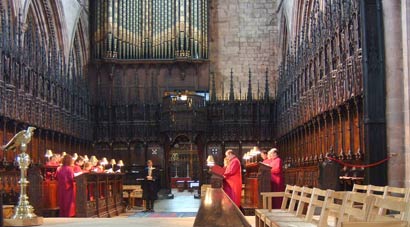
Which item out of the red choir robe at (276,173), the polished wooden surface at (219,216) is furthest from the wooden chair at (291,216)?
the red choir robe at (276,173)

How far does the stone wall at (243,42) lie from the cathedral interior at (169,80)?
5 cm

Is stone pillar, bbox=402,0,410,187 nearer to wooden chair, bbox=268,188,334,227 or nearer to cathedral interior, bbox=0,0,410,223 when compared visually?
cathedral interior, bbox=0,0,410,223

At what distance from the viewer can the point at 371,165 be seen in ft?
42.8

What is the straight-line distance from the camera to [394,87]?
43.9ft

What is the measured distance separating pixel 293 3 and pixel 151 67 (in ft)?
27.5

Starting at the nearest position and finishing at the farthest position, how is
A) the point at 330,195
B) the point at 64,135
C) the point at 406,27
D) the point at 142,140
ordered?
the point at 330,195, the point at 406,27, the point at 64,135, the point at 142,140

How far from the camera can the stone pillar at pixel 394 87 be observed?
1322 cm

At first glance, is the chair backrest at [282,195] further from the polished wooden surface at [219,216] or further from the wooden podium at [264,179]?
the polished wooden surface at [219,216]

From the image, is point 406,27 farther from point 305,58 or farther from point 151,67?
point 151,67

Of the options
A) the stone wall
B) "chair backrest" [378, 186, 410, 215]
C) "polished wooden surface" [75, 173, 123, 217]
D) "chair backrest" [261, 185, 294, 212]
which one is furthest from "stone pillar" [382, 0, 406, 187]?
the stone wall

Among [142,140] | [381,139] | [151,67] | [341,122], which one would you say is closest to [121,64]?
[151,67]

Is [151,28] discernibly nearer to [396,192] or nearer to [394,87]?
[394,87]

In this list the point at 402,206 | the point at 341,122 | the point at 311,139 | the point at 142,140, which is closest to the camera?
the point at 402,206

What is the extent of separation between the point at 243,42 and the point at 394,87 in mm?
19377
